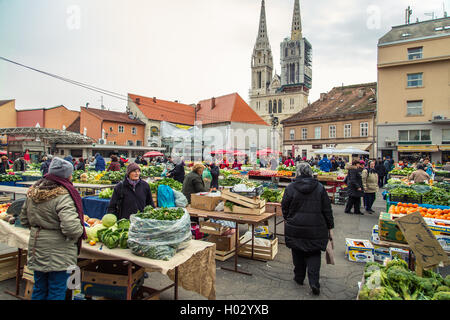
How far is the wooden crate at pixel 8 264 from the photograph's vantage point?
439 cm

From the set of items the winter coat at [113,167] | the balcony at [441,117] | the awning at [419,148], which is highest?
the balcony at [441,117]

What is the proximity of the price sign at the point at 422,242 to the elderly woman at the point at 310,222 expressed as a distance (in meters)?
0.93

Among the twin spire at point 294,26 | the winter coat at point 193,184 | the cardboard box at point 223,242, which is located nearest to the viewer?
the cardboard box at point 223,242

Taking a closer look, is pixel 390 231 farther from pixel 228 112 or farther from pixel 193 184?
pixel 228 112

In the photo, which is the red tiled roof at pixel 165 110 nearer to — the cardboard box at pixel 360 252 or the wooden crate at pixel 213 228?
the wooden crate at pixel 213 228

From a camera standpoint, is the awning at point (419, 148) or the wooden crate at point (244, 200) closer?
A: the wooden crate at point (244, 200)

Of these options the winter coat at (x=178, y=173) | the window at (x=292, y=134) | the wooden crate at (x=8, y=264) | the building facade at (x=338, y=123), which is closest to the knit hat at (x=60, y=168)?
the wooden crate at (x=8, y=264)

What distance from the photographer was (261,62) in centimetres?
11081

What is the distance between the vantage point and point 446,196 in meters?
6.62

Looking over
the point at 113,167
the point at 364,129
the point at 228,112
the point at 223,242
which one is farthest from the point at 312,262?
the point at 228,112

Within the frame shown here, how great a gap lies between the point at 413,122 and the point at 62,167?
2887 cm

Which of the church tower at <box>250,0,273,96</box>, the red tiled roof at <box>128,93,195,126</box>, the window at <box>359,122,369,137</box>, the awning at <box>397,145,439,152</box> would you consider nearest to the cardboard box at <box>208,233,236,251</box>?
the awning at <box>397,145,439,152</box>
